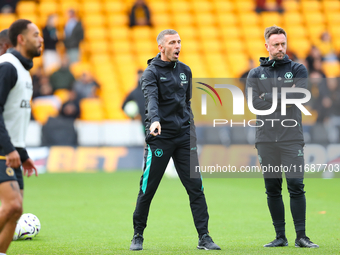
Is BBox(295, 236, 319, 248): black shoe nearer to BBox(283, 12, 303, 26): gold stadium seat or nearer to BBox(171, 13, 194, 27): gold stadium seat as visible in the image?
BBox(171, 13, 194, 27): gold stadium seat

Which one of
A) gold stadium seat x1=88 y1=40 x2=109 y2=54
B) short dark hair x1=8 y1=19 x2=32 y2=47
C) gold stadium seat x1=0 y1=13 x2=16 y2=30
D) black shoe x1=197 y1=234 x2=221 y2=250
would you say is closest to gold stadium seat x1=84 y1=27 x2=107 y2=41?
gold stadium seat x1=88 y1=40 x2=109 y2=54

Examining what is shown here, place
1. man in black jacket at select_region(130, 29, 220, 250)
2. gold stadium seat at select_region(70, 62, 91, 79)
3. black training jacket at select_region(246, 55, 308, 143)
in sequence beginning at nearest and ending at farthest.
→ man in black jacket at select_region(130, 29, 220, 250)
black training jacket at select_region(246, 55, 308, 143)
gold stadium seat at select_region(70, 62, 91, 79)

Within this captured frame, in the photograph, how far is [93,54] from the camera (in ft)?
61.4

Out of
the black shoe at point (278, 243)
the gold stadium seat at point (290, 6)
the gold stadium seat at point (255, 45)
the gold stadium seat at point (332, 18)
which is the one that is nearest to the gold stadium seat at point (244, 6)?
the gold stadium seat at point (290, 6)

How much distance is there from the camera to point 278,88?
5523 millimetres

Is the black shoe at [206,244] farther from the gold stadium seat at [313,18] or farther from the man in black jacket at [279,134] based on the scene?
the gold stadium seat at [313,18]

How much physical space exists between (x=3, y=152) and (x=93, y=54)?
14790 millimetres

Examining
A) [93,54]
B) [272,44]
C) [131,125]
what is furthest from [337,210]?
[93,54]

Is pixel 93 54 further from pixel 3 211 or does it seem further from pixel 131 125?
pixel 3 211

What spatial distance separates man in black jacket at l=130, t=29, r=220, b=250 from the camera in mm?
5395

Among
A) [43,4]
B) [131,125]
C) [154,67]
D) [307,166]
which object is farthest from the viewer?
[43,4]

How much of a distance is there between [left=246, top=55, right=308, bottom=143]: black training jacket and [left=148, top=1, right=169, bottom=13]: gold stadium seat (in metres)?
15.4

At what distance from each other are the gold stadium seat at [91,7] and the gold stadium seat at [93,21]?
0.22 meters

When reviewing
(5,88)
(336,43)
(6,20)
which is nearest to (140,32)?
(6,20)
